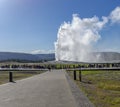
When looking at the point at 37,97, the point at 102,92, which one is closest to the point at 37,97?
the point at 37,97

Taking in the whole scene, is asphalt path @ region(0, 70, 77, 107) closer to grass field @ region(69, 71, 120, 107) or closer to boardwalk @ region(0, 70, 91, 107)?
boardwalk @ region(0, 70, 91, 107)

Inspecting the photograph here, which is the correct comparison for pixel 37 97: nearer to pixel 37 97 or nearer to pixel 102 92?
pixel 37 97

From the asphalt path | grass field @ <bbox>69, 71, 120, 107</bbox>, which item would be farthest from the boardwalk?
grass field @ <bbox>69, 71, 120, 107</bbox>

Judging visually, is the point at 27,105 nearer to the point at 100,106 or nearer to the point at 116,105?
the point at 100,106

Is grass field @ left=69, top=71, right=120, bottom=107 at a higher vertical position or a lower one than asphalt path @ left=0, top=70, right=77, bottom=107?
lower

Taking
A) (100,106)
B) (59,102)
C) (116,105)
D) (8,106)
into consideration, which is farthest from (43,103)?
(116,105)

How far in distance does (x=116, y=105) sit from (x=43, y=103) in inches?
142

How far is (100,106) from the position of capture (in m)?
13.5

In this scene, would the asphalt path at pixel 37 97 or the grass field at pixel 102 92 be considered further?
the grass field at pixel 102 92

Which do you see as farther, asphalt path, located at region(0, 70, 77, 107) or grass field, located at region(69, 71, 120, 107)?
Answer: grass field, located at region(69, 71, 120, 107)

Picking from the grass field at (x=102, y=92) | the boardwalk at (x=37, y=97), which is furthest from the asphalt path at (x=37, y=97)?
the grass field at (x=102, y=92)

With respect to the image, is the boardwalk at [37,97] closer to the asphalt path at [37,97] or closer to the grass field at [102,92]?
the asphalt path at [37,97]

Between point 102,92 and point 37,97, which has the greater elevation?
point 37,97

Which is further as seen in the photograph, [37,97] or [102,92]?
[102,92]
